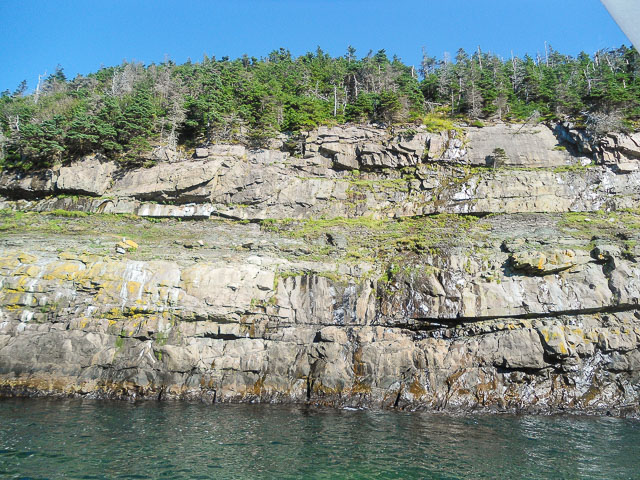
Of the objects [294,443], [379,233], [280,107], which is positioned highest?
[280,107]

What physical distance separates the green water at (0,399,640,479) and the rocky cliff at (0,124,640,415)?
1.81 meters

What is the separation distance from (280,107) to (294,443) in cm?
3195

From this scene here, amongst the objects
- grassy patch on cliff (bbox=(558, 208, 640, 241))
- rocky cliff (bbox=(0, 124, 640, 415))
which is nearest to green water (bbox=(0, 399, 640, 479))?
rocky cliff (bbox=(0, 124, 640, 415))

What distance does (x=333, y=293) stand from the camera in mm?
21859

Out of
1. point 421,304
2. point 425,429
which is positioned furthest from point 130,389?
point 421,304

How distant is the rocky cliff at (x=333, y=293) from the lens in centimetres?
1873

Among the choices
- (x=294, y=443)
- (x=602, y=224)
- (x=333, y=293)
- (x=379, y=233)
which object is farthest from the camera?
(x=379, y=233)

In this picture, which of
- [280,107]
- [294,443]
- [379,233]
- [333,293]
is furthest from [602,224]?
[280,107]

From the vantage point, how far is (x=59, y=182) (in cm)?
2964

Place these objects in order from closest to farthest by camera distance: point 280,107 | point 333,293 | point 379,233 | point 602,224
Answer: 1. point 333,293
2. point 602,224
3. point 379,233
4. point 280,107

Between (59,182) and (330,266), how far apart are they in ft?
76.8

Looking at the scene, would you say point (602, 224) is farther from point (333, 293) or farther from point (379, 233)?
point (333, 293)

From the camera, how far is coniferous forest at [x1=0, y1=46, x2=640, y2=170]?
3206 cm

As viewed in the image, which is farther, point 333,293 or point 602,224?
point 602,224
